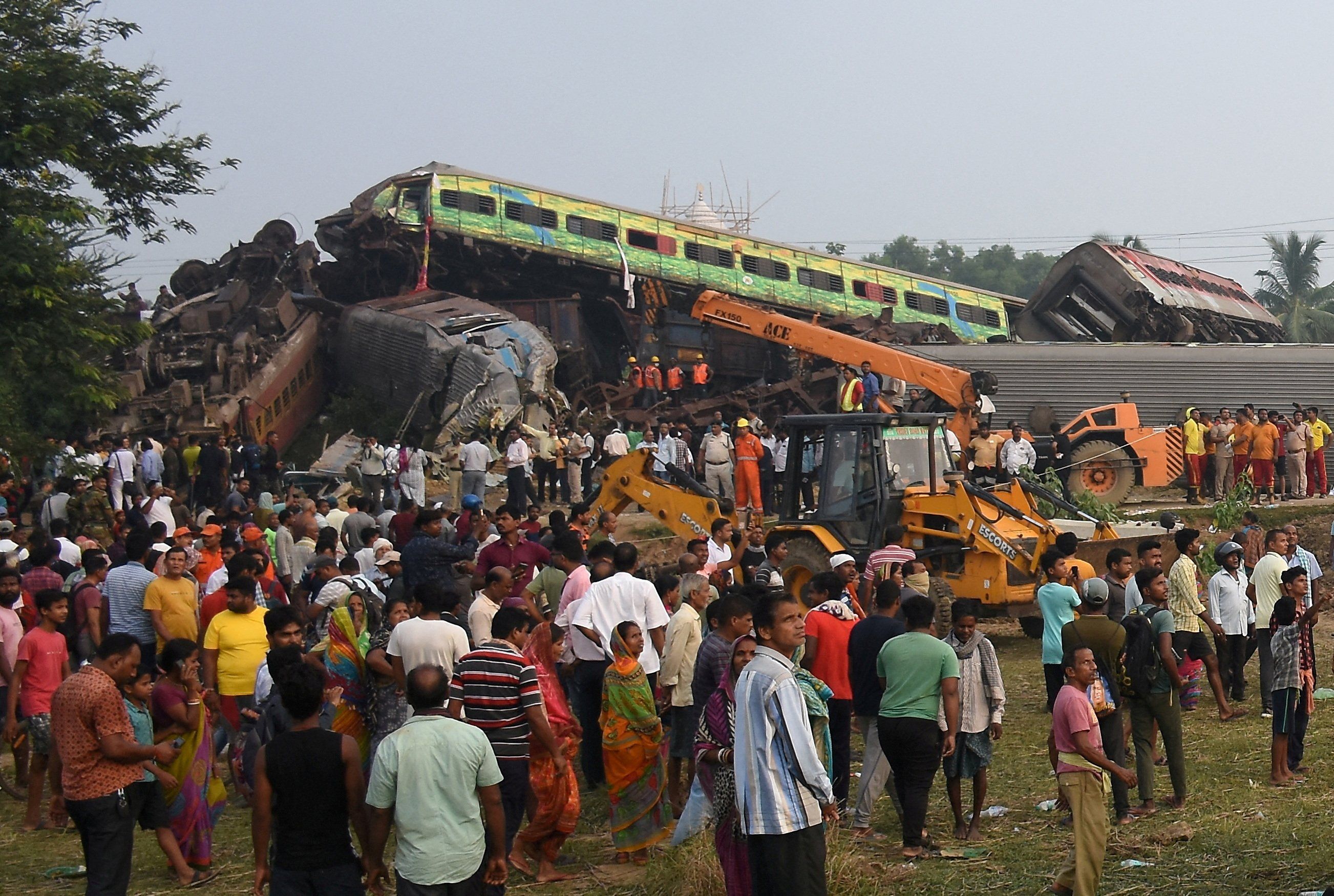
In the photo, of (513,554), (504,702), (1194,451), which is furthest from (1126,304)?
(504,702)

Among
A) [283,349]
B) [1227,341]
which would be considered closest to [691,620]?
[283,349]

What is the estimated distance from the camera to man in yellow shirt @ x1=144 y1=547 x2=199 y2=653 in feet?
32.5

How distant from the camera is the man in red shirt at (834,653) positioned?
332 inches

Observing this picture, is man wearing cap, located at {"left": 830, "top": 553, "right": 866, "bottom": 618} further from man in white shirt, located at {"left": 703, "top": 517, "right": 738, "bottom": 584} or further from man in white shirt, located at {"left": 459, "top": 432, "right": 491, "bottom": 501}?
man in white shirt, located at {"left": 459, "top": 432, "right": 491, "bottom": 501}

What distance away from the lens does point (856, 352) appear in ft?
76.6

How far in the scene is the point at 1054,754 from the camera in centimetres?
727

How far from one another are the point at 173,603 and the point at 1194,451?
1691 centimetres

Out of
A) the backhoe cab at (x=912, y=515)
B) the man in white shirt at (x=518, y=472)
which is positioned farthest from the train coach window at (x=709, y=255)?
the backhoe cab at (x=912, y=515)

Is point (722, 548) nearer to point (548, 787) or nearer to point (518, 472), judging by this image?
point (548, 787)

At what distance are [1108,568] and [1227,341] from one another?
26.2 m

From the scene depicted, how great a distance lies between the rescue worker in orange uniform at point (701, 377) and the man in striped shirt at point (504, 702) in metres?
23.1

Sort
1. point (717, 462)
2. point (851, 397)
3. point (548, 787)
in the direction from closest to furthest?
point (548, 787), point (717, 462), point (851, 397)

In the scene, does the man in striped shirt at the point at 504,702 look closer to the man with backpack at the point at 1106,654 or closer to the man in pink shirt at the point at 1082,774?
the man in pink shirt at the point at 1082,774

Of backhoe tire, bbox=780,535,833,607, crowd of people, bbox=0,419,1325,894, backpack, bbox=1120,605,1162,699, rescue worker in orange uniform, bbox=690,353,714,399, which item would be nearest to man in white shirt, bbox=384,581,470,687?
crowd of people, bbox=0,419,1325,894
